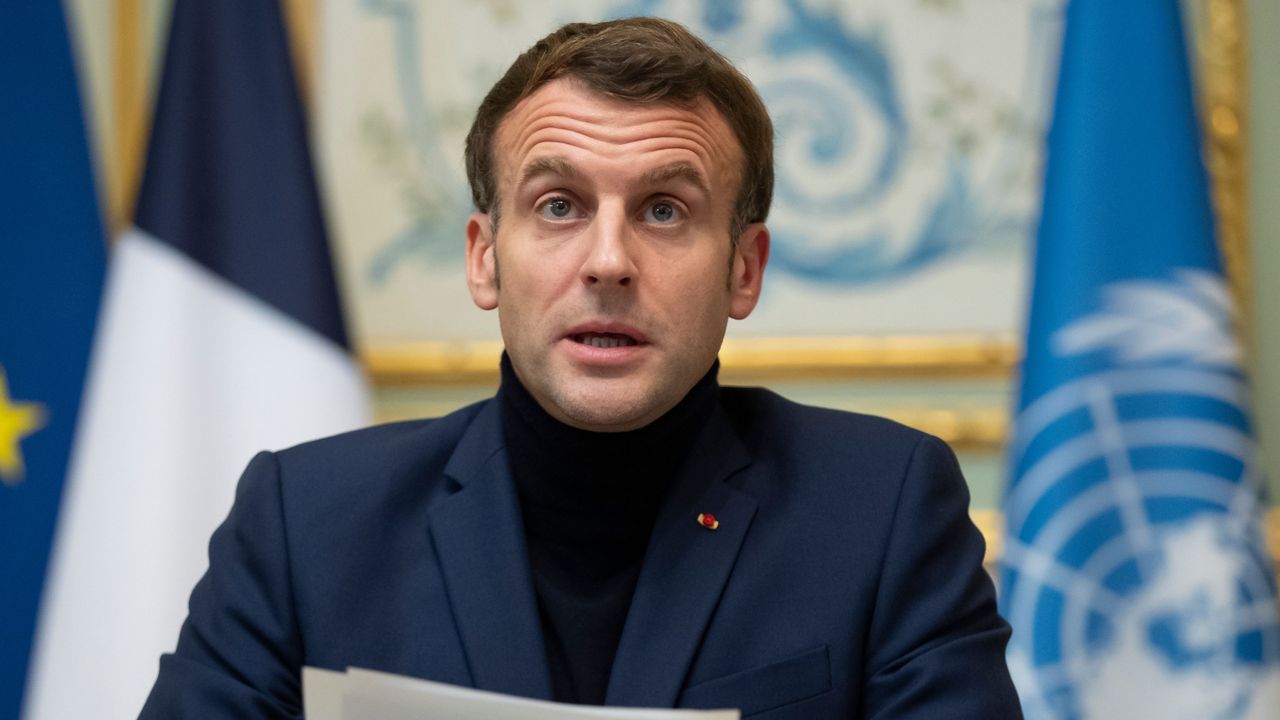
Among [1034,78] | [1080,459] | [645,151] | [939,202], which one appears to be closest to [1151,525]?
[1080,459]

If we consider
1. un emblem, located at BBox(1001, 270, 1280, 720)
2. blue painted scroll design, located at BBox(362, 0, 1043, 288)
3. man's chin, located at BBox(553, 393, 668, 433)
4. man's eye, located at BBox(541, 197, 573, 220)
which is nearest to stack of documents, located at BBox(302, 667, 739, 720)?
man's chin, located at BBox(553, 393, 668, 433)

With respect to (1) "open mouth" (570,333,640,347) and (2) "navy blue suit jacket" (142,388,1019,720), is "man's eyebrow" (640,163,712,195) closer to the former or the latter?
(1) "open mouth" (570,333,640,347)

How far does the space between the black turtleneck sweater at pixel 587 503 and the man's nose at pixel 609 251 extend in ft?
0.87

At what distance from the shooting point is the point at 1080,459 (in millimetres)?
2773

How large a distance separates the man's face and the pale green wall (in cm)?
184

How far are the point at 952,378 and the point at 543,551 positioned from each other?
1.57 meters

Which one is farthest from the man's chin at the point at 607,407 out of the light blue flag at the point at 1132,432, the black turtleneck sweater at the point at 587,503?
the light blue flag at the point at 1132,432

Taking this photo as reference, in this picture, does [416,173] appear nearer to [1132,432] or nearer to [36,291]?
[36,291]

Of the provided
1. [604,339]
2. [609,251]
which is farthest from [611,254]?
[604,339]

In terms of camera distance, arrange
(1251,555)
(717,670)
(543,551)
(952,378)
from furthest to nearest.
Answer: (952,378)
(1251,555)
(543,551)
(717,670)

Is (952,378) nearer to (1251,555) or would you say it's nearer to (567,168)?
(1251,555)

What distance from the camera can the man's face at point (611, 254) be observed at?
1.63 metres

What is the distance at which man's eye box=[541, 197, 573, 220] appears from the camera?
169 centimetres

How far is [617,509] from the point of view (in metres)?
1.81
